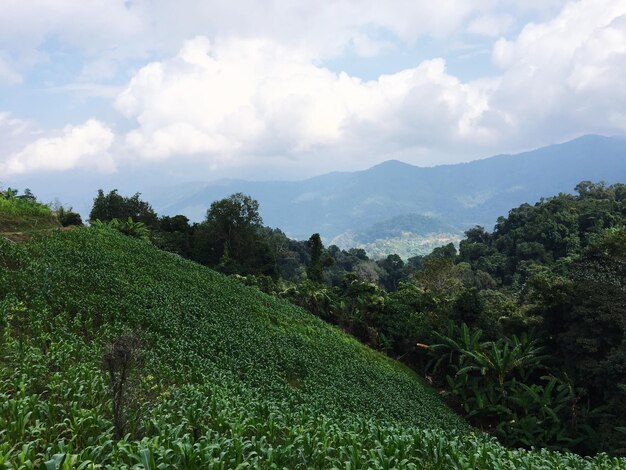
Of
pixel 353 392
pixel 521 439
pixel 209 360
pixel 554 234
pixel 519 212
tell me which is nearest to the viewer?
pixel 209 360

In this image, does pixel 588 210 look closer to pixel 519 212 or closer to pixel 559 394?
pixel 519 212

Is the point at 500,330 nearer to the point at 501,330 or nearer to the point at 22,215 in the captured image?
the point at 501,330

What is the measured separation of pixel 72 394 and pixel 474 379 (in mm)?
19805

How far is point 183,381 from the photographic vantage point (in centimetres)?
Result: 1051

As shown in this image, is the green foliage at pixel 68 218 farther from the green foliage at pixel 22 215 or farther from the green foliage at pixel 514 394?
the green foliage at pixel 514 394

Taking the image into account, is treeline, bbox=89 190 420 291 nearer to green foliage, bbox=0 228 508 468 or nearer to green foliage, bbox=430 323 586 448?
green foliage, bbox=0 228 508 468

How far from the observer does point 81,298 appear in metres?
13.3

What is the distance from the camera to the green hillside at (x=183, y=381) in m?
6.05

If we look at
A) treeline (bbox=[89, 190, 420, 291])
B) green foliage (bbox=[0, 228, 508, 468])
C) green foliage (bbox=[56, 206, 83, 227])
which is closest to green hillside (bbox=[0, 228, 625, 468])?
green foliage (bbox=[0, 228, 508, 468])

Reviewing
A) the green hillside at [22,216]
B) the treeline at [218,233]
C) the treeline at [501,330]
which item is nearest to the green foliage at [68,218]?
the green hillside at [22,216]

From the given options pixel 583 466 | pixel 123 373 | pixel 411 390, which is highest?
pixel 123 373

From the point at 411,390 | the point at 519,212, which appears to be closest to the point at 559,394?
the point at 411,390

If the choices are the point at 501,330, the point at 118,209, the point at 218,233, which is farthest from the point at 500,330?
the point at 118,209

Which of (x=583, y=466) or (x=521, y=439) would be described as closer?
(x=583, y=466)
